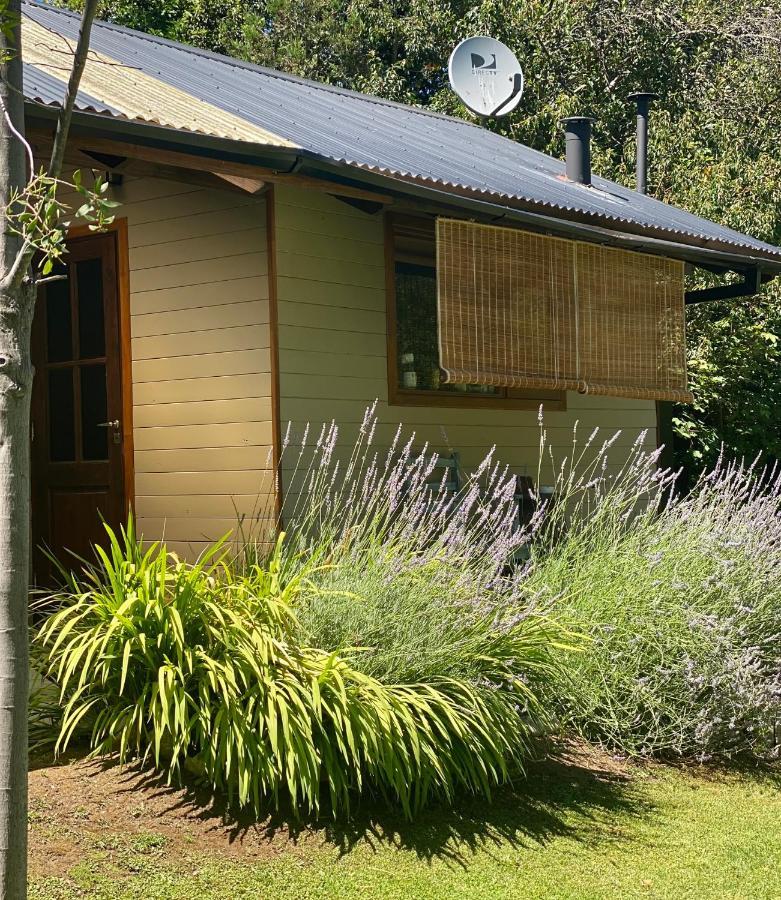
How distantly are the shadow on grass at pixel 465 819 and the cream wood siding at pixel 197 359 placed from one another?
2.70 metres

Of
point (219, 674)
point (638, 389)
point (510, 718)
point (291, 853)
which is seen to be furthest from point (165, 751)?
point (638, 389)

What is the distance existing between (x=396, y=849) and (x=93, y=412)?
4.27 meters

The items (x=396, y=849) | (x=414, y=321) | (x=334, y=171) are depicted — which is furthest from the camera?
(x=414, y=321)

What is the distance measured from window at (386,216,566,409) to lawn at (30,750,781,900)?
145 inches

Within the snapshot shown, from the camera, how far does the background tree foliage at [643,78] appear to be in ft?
46.4

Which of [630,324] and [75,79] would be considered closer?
[75,79]

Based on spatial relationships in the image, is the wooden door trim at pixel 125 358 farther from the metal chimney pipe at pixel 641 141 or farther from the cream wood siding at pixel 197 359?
the metal chimney pipe at pixel 641 141

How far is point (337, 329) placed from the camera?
748 centimetres

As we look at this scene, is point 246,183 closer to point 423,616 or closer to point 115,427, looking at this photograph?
point 115,427

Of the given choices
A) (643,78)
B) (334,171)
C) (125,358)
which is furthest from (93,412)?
(643,78)

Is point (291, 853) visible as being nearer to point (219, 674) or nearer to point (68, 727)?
point (219, 674)

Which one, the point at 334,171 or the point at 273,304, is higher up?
the point at 334,171

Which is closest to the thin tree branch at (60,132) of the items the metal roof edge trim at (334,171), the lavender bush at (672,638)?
the metal roof edge trim at (334,171)

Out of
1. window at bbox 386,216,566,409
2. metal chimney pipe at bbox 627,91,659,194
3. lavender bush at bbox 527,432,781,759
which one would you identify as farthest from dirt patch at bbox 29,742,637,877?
metal chimney pipe at bbox 627,91,659,194
